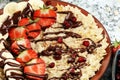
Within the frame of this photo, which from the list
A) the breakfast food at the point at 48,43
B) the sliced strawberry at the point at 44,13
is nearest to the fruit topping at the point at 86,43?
the breakfast food at the point at 48,43

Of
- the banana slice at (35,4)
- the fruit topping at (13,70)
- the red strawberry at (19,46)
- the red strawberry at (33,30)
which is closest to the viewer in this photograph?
the fruit topping at (13,70)

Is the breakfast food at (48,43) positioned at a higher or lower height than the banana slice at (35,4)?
lower

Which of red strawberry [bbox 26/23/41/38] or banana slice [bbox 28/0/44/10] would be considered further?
banana slice [bbox 28/0/44/10]

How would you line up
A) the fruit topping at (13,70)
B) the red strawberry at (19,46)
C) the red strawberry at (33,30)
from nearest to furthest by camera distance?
1. the fruit topping at (13,70)
2. the red strawberry at (19,46)
3. the red strawberry at (33,30)

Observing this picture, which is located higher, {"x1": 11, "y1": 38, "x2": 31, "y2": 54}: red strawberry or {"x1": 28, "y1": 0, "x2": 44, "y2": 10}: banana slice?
{"x1": 28, "y1": 0, "x2": 44, "y2": 10}: banana slice

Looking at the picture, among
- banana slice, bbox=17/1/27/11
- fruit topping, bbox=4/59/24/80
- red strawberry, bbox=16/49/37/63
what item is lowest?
fruit topping, bbox=4/59/24/80

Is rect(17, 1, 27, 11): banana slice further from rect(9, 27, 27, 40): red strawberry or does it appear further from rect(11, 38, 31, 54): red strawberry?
rect(11, 38, 31, 54): red strawberry

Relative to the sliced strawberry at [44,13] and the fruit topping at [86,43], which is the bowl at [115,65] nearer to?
the fruit topping at [86,43]

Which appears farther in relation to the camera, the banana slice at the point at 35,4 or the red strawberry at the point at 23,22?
the banana slice at the point at 35,4

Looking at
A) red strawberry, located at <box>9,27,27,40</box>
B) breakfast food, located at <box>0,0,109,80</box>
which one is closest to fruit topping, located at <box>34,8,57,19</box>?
breakfast food, located at <box>0,0,109,80</box>
